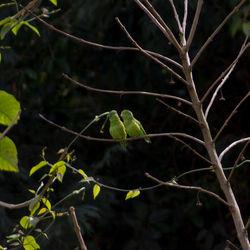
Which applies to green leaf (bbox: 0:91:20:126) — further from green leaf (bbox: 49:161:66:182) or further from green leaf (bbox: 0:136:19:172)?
green leaf (bbox: 49:161:66:182)

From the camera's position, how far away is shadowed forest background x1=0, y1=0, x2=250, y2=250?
335 centimetres

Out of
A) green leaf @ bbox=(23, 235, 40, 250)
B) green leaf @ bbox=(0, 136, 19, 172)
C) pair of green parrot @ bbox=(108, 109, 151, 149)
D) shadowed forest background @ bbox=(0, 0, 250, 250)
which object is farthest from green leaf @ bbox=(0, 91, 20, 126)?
shadowed forest background @ bbox=(0, 0, 250, 250)

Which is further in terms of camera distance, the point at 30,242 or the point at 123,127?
the point at 123,127

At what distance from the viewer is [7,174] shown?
3.45 meters

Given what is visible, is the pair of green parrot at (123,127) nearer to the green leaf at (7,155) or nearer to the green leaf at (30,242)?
the green leaf at (30,242)

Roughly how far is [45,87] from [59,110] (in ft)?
0.88

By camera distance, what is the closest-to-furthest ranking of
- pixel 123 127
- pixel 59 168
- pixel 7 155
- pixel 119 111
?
pixel 7 155 < pixel 59 168 < pixel 123 127 < pixel 119 111

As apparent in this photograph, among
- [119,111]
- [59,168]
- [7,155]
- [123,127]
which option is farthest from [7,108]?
[119,111]

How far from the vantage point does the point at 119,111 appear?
3859mm

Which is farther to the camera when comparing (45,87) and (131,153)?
(45,87)

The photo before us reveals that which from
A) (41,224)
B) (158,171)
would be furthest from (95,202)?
(158,171)

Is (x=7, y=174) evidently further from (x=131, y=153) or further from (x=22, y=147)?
(x=131, y=153)

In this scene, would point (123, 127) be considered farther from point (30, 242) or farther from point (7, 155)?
point (7, 155)

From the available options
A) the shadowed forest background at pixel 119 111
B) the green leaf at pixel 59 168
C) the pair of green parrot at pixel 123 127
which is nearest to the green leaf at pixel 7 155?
the green leaf at pixel 59 168
